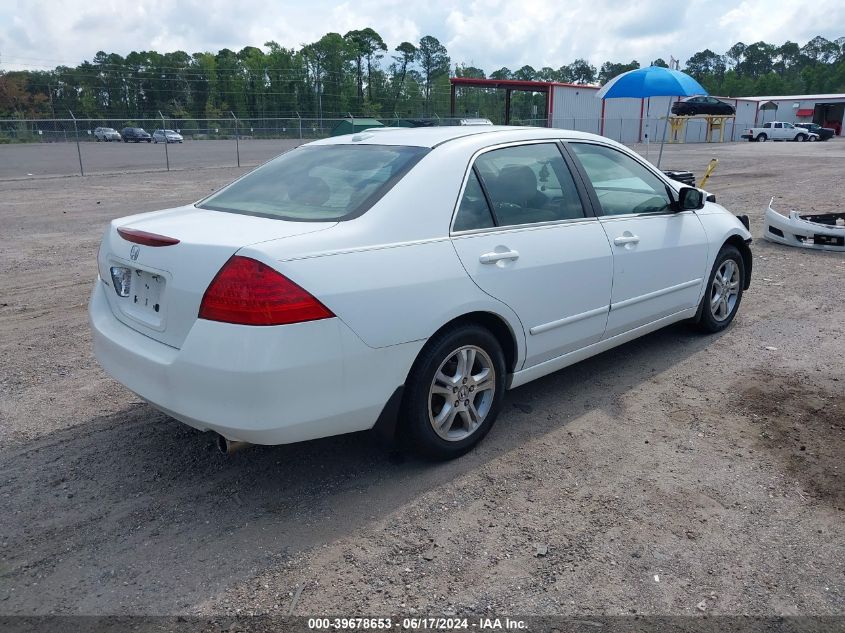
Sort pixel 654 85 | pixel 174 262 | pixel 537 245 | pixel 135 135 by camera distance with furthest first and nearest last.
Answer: pixel 135 135, pixel 654 85, pixel 537 245, pixel 174 262

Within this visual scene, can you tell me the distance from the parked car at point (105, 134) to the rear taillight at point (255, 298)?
155 feet

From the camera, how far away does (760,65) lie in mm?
139000

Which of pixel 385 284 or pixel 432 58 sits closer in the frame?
pixel 385 284

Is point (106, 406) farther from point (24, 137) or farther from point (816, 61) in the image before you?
point (816, 61)

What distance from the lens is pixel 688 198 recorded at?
5.09m

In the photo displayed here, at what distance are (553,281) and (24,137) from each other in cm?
3695

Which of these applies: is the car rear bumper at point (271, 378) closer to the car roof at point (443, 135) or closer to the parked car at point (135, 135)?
the car roof at point (443, 135)

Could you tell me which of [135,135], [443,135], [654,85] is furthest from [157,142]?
[443,135]

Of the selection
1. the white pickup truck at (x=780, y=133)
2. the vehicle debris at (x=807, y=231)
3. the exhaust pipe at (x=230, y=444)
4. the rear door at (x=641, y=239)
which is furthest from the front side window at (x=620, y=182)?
the white pickup truck at (x=780, y=133)

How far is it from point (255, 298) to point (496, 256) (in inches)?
53.6

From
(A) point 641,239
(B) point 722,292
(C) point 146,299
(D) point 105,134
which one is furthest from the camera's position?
(D) point 105,134

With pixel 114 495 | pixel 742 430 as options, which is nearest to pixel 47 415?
pixel 114 495

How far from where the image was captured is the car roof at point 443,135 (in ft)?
13.2

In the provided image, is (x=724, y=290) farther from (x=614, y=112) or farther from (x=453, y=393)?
(x=614, y=112)
